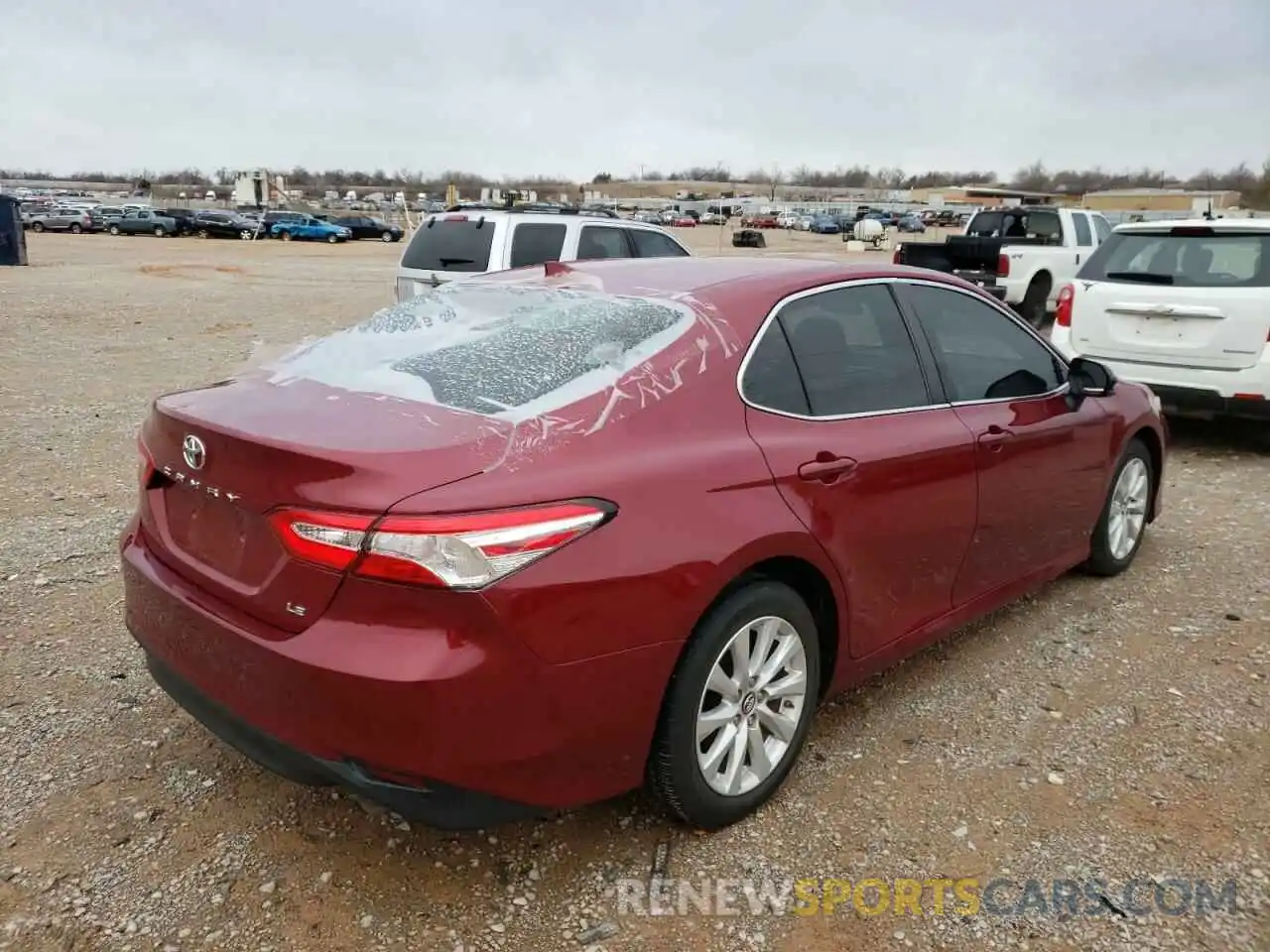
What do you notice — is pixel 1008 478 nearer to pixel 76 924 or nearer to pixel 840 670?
pixel 840 670

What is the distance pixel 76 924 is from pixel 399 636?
118cm

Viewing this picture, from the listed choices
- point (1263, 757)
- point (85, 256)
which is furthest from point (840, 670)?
point (85, 256)

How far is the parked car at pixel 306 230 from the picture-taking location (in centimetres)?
4959

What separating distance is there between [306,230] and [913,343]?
50.4 meters

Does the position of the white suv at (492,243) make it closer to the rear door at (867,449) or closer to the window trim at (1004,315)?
the window trim at (1004,315)

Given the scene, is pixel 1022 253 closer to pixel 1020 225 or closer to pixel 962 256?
pixel 962 256

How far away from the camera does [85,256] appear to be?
31.4 meters

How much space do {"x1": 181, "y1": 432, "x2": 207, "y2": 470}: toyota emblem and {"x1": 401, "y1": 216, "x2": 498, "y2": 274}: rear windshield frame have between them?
653 centimetres

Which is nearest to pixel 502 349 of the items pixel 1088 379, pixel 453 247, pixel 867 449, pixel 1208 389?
pixel 867 449

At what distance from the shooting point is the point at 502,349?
9.94ft

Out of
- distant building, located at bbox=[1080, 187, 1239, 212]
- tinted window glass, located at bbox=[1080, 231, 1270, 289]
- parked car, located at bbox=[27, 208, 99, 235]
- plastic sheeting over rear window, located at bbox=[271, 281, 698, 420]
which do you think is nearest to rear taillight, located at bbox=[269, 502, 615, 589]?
plastic sheeting over rear window, located at bbox=[271, 281, 698, 420]

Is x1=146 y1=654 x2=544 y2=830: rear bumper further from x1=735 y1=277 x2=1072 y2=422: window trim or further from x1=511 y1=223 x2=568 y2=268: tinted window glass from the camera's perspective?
x1=511 y1=223 x2=568 y2=268: tinted window glass

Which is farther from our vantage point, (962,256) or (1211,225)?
(962,256)

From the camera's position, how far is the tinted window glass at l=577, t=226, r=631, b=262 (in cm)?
970
